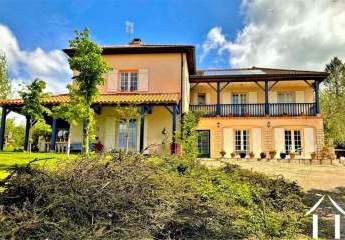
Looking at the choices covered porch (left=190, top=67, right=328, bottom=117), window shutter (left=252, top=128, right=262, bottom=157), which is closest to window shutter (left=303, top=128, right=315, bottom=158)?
covered porch (left=190, top=67, right=328, bottom=117)

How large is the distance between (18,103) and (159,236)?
1685 cm

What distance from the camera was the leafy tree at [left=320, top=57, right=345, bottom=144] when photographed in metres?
38.3

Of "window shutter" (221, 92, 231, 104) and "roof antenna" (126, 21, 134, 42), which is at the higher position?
"roof antenna" (126, 21, 134, 42)

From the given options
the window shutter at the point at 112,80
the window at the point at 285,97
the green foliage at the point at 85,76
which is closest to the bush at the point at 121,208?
the green foliage at the point at 85,76

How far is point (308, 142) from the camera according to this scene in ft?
78.3

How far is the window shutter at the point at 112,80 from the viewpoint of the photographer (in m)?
22.8

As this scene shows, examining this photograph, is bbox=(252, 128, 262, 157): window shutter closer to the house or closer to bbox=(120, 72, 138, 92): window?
the house

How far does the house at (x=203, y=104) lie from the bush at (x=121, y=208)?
12147 millimetres

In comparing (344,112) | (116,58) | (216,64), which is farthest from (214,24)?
(344,112)

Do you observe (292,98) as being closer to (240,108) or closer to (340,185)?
(240,108)

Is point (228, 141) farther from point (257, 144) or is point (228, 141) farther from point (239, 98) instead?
point (239, 98)

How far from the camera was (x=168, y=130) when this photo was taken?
861 inches

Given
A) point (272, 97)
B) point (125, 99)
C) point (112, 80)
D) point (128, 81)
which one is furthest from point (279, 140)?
point (112, 80)

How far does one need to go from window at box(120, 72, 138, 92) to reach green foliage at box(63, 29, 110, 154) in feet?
21.6
